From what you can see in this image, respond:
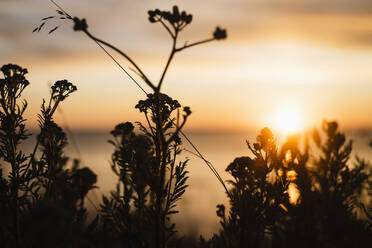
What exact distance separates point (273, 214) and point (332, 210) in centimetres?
134

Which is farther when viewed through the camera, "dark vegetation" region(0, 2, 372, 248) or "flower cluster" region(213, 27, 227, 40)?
"dark vegetation" region(0, 2, 372, 248)

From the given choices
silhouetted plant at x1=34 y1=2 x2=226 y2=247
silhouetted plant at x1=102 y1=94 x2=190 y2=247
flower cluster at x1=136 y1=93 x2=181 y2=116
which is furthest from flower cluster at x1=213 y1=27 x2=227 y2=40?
flower cluster at x1=136 y1=93 x2=181 y2=116

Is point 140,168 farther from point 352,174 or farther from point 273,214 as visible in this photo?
point 352,174

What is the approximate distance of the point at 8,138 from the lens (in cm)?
356

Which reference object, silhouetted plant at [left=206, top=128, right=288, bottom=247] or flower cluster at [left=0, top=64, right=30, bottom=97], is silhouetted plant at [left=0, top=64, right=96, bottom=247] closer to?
flower cluster at [left=0, top=64, right=30, bottom=97]

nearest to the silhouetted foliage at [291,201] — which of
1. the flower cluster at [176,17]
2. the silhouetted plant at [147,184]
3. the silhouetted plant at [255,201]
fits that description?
the silhouetted plant at [255,201]

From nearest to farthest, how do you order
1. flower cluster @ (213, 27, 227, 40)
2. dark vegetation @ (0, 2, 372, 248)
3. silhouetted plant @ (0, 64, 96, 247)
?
flower cluster @ (213, 27, 227, 40) < dark vegetation @ (0, 2, 372, 248) < silhouetted plant @ (0, 64, 96, 247)

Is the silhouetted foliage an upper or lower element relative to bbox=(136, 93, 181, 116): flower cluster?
lower

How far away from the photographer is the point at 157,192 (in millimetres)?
2781

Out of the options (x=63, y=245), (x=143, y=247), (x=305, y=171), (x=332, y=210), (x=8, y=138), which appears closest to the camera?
(x=63, y=245)

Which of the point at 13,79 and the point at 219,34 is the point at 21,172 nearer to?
the point at 13,79

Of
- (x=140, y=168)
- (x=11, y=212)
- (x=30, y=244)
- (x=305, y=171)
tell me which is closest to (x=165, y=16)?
(x=140, y=168)

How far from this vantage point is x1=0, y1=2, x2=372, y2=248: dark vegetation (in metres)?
2.61

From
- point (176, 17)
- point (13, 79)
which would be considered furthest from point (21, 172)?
point (176, 17)
